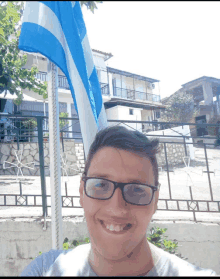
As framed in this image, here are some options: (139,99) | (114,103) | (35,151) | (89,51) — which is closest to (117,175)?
(89,51)

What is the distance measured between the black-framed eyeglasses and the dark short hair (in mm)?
97

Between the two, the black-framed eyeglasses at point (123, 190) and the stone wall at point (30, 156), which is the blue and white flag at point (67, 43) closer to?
the black-framed eyeglasses at point (123, 190)

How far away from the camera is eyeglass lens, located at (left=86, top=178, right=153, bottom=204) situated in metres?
0.83

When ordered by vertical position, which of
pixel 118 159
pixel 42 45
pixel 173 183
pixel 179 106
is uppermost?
pixel 179 106

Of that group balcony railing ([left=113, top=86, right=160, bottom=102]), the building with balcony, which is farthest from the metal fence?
balcony railing ([left=113, top=86, right=160, bottom=102])

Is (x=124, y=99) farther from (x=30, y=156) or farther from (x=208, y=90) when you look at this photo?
(x=208, y=90)

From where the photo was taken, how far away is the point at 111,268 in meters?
0.81

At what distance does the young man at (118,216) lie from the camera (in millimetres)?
794

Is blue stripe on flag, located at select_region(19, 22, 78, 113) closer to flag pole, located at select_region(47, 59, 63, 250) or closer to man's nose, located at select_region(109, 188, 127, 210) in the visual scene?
flag pole, located at select_region(47, 59, 63, 250)

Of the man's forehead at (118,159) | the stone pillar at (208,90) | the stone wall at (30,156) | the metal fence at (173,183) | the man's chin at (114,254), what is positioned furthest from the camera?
the stone wall at (30,156)

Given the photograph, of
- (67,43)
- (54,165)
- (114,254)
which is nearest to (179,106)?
(67,43)

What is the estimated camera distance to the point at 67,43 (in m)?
1.35

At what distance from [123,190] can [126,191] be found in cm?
1

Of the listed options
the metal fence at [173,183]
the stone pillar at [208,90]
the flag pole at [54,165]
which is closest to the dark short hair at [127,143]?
the flag pole at [54,165]
